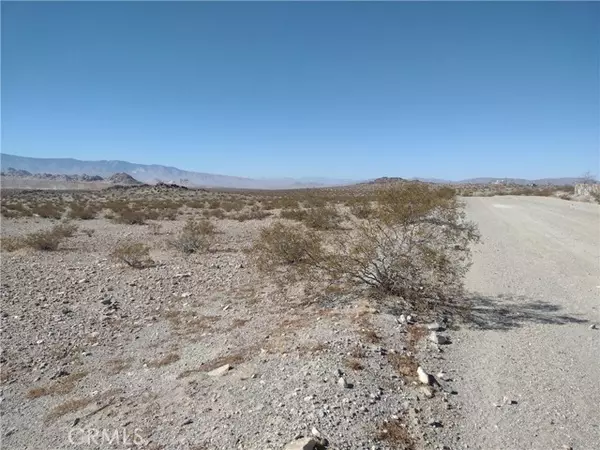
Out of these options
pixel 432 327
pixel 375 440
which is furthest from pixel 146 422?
A: pixel 432 327

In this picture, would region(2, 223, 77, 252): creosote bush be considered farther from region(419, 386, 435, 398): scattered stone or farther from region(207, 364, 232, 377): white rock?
region(419, 386, 435, 398): scattered stone

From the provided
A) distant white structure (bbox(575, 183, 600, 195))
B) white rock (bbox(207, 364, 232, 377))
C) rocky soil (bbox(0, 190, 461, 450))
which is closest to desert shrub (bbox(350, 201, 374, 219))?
rocky soil (bbox(0, 190, 461, 450))

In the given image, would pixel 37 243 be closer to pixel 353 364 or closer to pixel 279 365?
pixel 279 365

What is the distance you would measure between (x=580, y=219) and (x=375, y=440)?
85.3ft

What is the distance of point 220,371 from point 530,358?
474cm

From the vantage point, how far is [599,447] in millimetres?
4293

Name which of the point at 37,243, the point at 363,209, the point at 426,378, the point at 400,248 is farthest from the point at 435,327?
the point at 37,243

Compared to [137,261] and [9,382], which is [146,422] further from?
[137,261]

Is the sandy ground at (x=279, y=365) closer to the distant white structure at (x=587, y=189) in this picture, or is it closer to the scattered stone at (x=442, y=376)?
the scattered stone at (x=442, y=376)

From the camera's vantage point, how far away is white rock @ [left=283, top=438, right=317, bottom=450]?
402cm

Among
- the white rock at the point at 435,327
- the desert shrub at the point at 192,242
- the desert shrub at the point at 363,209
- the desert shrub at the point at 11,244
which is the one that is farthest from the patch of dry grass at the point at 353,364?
the desert shrub at the point at 11,244

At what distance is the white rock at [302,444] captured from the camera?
158 inches

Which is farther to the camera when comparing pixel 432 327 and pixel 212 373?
pixel 432 327

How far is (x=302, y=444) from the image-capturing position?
4.06 meters
